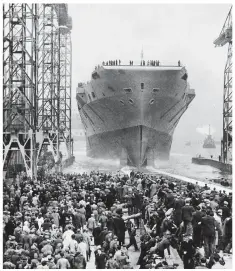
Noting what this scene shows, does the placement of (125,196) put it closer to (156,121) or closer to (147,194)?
(147,194)

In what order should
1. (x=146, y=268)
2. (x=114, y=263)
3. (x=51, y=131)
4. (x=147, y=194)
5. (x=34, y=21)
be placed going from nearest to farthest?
(x=114, y=263) < (x=146, y=268) < (x=147, y=194) < (x=34, y=21) < (x=51, y=131)

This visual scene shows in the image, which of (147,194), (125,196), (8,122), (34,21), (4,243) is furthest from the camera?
(34,21)

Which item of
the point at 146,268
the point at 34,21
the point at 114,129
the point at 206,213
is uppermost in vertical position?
the point at 34,21

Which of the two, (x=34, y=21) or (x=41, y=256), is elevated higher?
(x=34, y=21)

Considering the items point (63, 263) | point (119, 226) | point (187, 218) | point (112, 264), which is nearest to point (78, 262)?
point (63, 263)

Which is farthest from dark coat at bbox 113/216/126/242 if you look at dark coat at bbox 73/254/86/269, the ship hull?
the ship hull

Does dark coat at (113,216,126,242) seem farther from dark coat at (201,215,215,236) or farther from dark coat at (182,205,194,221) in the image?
dark coat at (201,215,215,236)

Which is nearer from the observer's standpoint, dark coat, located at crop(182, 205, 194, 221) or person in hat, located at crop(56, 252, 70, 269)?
person in hat, located at crop(56, 252, 70, 269)

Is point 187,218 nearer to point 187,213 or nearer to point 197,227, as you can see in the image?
point 187,213

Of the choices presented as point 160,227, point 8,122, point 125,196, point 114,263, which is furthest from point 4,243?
point 8,122
